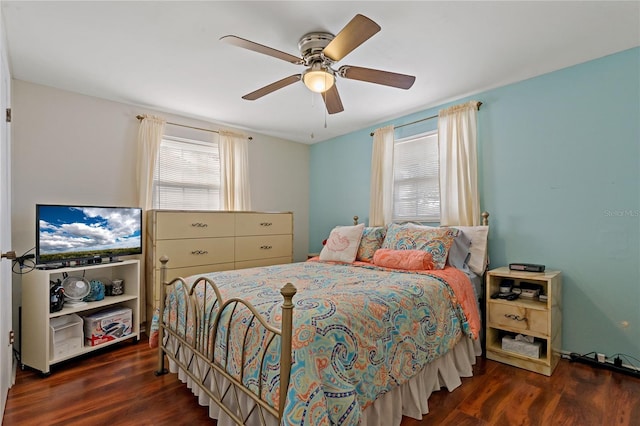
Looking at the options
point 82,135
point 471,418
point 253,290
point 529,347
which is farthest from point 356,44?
point 82,135

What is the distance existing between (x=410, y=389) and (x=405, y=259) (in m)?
1.07

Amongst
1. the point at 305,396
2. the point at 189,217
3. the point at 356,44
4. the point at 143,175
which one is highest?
the point at 356,44

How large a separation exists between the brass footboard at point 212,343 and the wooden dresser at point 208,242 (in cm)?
78

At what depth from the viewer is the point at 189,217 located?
3.19 m

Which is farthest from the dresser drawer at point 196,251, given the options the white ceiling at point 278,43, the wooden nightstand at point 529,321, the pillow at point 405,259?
the wooden nightstand at point 529,321

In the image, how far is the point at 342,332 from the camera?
1.42m

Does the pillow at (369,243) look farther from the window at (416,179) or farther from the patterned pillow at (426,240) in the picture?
the window at (416,179)

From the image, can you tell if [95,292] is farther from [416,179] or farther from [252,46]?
[416,179]

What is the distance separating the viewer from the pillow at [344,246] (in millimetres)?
3112

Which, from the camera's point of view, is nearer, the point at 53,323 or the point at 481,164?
the point at 53,323

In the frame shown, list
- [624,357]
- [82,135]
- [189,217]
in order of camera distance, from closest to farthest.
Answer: [624,357] → [82,135] → [189,217]

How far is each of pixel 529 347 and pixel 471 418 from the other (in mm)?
940

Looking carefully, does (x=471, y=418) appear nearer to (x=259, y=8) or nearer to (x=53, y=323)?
(x=259, y=8)

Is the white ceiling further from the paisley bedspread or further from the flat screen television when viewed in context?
the paisley bedspread
